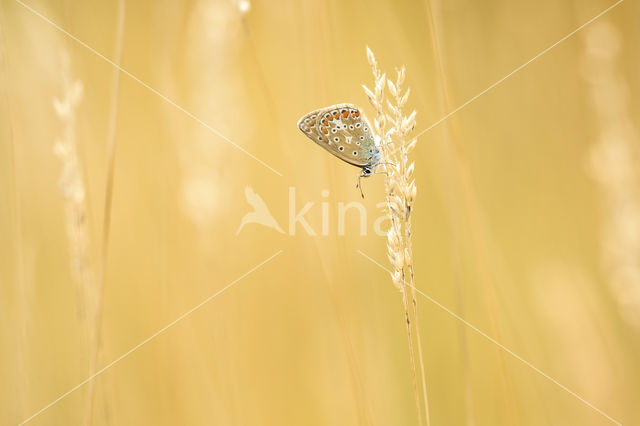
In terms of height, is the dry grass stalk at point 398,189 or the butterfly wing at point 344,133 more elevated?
the butterfly wing at point 344,133

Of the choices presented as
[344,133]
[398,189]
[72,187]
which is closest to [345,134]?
[344,133]

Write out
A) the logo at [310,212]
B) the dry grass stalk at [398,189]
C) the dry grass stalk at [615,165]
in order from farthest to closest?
1. the logo at [310,212]
2. the dry grass stalk at [615,165]
3. the dry grass stalk at [398,189]

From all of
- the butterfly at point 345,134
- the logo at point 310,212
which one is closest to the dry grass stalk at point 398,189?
the butterfly at point 345,134

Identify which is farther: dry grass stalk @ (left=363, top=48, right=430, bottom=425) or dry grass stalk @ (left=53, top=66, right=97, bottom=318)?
dry grass stalk @ (left=53, top=66, right=97, bottom=318)

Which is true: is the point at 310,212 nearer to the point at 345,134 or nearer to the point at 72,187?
the point at 345,134

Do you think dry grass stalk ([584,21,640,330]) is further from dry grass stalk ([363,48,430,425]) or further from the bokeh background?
dry grass stalk ([363,48,430,425])

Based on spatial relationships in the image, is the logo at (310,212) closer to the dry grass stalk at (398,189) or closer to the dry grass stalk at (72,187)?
the dry grass stalk at (398,189)

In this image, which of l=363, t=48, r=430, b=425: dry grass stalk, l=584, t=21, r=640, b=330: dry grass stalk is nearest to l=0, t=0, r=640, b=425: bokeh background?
l=584, t=21, r=640, b=330: dry grass stalk
